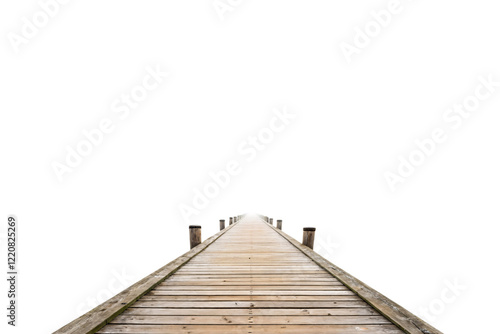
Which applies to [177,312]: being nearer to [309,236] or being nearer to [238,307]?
[238,307]

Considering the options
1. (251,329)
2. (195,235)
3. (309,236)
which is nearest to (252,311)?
(251,329)

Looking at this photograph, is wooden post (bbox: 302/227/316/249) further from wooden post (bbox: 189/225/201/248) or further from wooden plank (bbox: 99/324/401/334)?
wooden plank (bbox: 99/324/401/334)

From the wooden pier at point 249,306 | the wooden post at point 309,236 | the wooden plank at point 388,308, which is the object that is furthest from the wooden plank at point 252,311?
the wooden post at point 309,236

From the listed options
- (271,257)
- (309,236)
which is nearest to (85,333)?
(271,257)

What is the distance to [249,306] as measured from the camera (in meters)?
2.19

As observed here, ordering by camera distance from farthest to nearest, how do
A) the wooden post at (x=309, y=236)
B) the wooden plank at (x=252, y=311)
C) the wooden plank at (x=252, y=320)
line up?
the wooden post at (x=309, y=236)
the wooden plank at (x=252, y=311)
the wooden plank at (x=252, y=320)

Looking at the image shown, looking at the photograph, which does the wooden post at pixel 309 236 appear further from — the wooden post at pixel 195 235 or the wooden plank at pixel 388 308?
the wooden post at pixel 195 235

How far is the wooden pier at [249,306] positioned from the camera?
1.82 m

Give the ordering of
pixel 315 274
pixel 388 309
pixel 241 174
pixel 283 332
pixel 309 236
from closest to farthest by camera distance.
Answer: pixel 283 332
pixel 388 309
pixel 315 274
pixel 309 236
pixel 241 174

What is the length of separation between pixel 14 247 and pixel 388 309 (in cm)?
806

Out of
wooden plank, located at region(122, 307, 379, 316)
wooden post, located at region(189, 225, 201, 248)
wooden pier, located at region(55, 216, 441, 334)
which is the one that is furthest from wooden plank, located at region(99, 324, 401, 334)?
wooden post, located at region(189, 225, 201, 248)

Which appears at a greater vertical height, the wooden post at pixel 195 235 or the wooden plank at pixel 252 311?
the wooden post at pixel 195 235

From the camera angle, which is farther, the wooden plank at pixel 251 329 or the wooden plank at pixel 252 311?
the wooden plank at pixel 252 311

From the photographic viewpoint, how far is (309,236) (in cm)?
533
